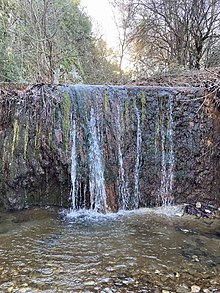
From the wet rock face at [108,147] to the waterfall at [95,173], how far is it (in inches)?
0.6

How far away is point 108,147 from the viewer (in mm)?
4410

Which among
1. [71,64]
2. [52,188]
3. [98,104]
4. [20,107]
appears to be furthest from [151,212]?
[71,64]

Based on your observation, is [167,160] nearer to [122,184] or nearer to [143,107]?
[122,184]

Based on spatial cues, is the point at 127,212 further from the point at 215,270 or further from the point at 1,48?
the point at 1,48

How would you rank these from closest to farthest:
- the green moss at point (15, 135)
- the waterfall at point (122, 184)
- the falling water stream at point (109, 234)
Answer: the falling water stream at point (109, 234) < the green moss at point (15, 135) < the waterfall at point (122, 184)

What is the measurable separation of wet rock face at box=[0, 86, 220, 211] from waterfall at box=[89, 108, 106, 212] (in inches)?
0.6

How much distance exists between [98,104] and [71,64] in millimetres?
6393

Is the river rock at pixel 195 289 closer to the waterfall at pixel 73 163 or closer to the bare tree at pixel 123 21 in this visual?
the waterfall at pixel 73 163

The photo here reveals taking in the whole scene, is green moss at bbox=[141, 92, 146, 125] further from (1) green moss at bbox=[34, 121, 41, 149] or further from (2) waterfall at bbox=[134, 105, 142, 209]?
(1) green moss at bbox=[34, 121, 41, 149]

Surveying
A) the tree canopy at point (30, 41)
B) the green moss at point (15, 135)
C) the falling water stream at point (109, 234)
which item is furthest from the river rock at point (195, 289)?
the tree canopy at point (30, 41)

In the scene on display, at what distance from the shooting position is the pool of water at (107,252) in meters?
2.37

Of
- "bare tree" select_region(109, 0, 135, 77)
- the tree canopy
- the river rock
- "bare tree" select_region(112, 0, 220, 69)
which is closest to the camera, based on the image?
the river rock

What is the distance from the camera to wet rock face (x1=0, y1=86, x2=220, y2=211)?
13.9 ft

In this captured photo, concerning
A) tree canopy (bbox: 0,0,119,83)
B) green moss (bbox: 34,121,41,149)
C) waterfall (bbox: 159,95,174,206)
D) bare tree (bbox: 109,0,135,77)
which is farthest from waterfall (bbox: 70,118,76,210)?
bare tree (bbox: 109,0,135,77)
